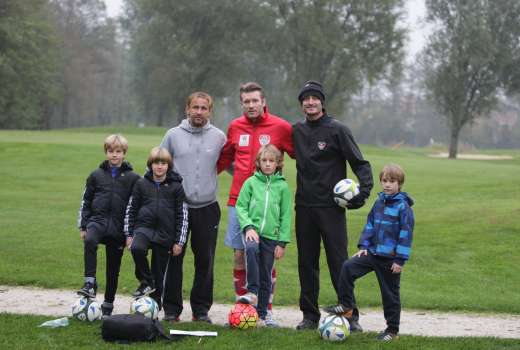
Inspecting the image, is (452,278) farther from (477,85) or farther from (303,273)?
(477,85)

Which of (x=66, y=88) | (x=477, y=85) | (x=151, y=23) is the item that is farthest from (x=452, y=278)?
(x=66, y=88)

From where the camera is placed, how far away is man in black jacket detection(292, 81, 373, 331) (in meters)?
7.13

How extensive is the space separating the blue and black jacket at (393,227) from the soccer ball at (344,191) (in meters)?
0.26

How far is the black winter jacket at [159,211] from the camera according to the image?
7160 mm

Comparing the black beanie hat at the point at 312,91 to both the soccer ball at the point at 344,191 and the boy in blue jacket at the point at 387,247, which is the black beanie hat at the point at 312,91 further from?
the boy in blue jacket at the point at 387,247

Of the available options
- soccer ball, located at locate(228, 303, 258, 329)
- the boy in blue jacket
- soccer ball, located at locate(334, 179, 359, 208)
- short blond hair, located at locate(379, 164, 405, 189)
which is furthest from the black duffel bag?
short blond hair, located at locate(379, 164, 405, 189)

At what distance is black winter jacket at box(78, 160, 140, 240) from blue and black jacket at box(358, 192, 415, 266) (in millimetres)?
2519

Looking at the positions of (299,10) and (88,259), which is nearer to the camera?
(88,259)

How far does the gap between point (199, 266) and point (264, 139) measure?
158 cm

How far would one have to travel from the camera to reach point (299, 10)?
175 feet

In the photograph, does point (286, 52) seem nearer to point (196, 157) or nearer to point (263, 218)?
point (196, 157)

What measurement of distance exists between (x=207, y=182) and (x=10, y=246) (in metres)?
6.31

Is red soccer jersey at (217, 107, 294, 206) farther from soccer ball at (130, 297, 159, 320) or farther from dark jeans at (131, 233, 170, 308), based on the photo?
soccer ball at (130, 297, 159, 320)

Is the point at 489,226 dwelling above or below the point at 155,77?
below
